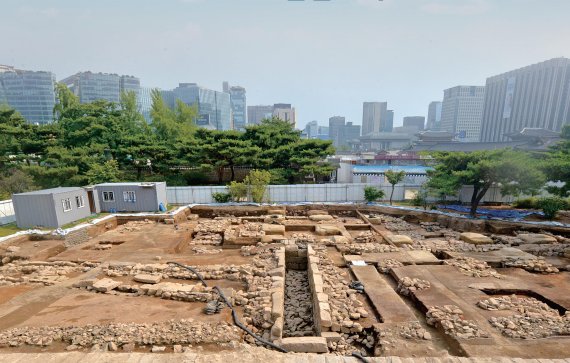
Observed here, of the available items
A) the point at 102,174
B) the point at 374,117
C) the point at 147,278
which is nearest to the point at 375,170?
the point at 147,278

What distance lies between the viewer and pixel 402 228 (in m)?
15.3

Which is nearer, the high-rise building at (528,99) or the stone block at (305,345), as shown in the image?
the stone block at (305,345)

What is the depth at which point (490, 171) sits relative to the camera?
13.9 metres

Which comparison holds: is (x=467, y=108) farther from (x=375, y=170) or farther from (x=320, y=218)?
(x=320, y=218)

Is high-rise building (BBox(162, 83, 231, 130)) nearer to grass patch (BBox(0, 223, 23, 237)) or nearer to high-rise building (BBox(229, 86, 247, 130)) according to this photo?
high-rise building (BBox(229, 86, 247, 130))

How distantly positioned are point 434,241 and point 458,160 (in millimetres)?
5538

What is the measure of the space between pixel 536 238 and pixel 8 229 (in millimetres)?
Result: 26199

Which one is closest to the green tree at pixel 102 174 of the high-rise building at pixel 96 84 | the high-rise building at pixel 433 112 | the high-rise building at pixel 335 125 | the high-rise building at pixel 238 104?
the high-rise building at pixel 96 84

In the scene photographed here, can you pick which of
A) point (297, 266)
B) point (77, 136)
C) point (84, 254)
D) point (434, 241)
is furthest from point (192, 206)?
point (434, 241)

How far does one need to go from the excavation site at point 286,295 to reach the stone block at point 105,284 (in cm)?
4

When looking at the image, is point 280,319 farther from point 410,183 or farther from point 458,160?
point 410,183

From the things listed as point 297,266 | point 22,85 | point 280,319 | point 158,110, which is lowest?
point 297,266

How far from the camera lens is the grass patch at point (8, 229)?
43.1 ft

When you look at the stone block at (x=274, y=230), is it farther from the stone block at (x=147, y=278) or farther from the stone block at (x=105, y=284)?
the stone block at (x=105, y=284)
